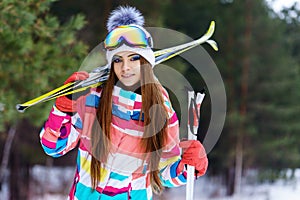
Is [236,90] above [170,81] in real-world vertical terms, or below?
above

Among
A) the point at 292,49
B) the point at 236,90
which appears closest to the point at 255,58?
the point at 236,90

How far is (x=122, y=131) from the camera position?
0.92 metres

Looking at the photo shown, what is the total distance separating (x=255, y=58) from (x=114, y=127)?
3.98 m

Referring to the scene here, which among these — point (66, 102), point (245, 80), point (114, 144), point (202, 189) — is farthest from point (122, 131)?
point (202, 189)

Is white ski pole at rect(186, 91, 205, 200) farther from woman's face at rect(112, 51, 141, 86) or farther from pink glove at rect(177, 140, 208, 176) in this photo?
woman's face at rect(112, 51, 141, 86)

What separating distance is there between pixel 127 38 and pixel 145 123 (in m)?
0.19

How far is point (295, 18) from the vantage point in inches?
207

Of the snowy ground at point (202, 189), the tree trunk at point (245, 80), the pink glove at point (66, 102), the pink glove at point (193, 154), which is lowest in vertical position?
the snowy ground at point (202, 189)

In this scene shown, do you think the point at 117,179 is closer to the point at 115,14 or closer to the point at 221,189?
the point at 115,14

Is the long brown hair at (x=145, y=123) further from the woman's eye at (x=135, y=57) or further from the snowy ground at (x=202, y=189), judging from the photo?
the snowy ground at (x=202, y=189)

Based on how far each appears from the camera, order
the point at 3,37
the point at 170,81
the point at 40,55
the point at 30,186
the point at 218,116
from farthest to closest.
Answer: the point at 30,186, the point at 40,55, the point at 3,37, the point at 170,81, the point at 218,116

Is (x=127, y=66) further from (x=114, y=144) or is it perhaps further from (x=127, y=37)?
(x=114, y=144)

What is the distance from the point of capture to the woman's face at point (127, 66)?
36.8 inches

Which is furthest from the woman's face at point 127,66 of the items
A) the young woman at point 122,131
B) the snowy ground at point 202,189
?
the snowy ground at point 202,189
